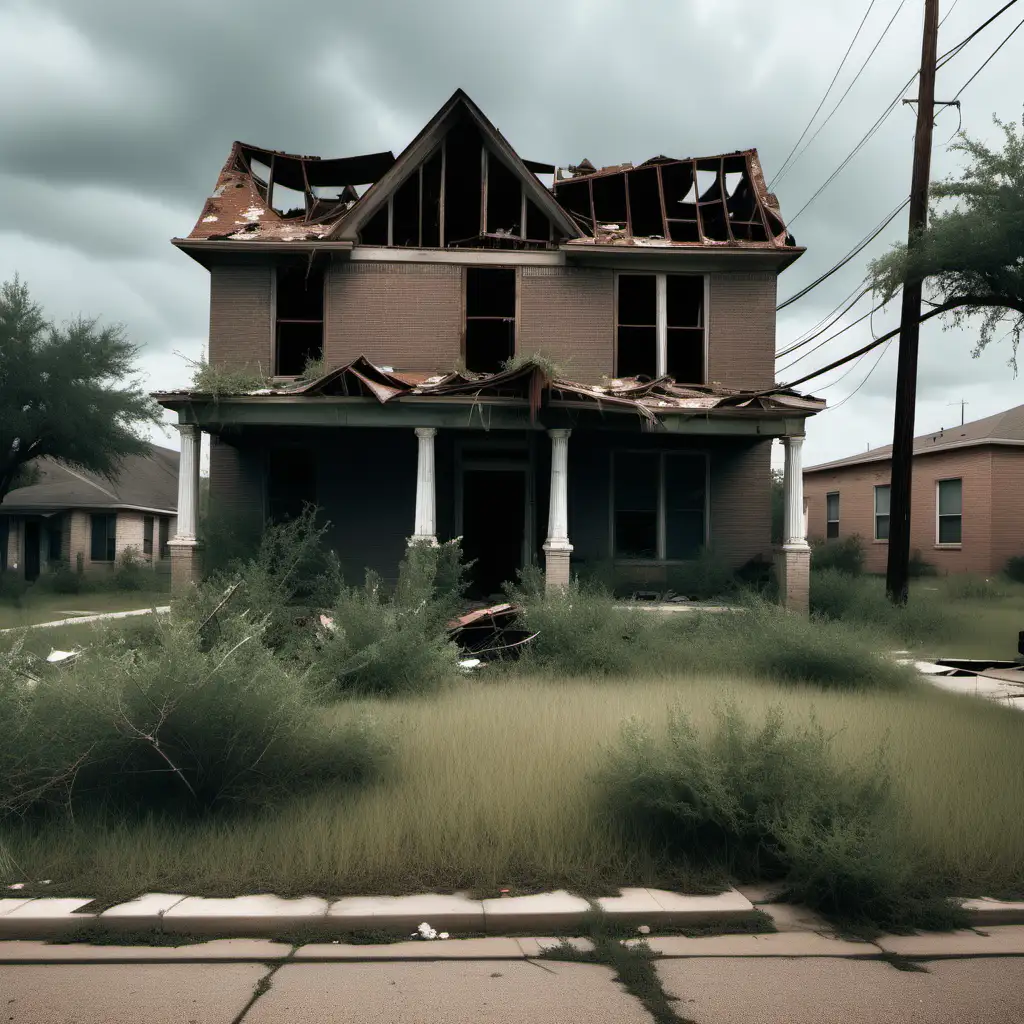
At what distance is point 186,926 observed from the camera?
13.6 ft

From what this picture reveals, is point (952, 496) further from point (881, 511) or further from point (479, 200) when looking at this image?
point (479, 200)

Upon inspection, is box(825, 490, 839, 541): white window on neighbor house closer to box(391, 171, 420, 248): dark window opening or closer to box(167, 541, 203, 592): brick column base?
box(391, 171, 420, 248): dark window opening

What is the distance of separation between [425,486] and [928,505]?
17.5m

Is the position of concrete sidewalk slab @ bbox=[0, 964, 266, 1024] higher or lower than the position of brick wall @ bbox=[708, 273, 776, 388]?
lower

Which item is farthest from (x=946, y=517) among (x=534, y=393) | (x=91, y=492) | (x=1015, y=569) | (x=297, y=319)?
(x=91, y=492)

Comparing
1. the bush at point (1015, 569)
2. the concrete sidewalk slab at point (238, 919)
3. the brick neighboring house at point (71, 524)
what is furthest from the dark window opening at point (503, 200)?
the brick neighboring house at point (71, 524)

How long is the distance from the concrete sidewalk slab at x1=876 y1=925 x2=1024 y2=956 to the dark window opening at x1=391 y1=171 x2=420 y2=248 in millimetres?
14338

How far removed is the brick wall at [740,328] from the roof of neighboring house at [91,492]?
1992 centimetres

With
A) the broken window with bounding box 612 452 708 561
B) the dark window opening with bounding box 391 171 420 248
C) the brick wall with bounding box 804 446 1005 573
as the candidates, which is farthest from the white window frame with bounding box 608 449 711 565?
the brick wall with bounding box 804 446 1005 573

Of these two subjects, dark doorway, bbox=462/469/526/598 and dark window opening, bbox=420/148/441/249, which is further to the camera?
dark doorway, bbox=462/469/526/598

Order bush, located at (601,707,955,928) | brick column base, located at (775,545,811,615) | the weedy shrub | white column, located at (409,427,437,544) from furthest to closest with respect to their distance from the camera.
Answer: brick column base, located at (775,545,811,615)
white column, located at (409,427,437,544)
the weedy shrub
bush, located at (601,707,955,928)

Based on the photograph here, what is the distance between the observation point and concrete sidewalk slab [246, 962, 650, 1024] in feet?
11.1

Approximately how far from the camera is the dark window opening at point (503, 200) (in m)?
16.5

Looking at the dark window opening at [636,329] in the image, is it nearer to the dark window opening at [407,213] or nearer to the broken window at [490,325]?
the broken window at [490,325]
